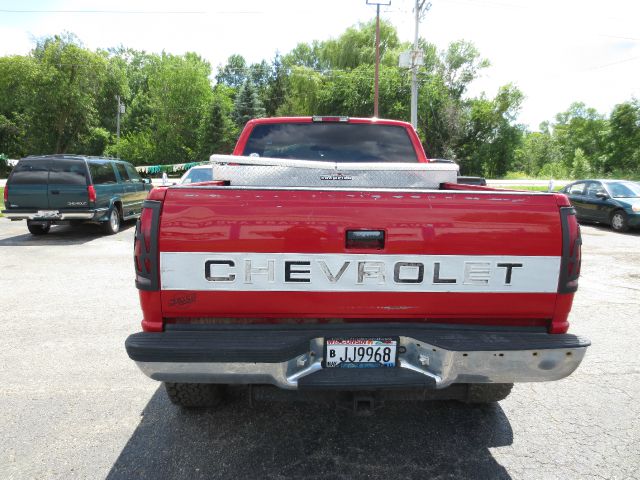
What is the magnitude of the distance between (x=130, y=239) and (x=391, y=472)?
32.0ft

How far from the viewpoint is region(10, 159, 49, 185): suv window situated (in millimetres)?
10031

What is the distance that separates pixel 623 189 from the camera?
12867mm

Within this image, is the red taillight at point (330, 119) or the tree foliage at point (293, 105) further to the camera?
the tree foliage at point (293, 105)

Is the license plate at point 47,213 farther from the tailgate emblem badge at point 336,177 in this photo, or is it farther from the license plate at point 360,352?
the license plate at point 360,352

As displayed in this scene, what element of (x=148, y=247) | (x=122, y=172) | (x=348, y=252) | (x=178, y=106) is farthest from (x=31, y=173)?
(x=178, y=106)

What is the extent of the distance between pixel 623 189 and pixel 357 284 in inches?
553

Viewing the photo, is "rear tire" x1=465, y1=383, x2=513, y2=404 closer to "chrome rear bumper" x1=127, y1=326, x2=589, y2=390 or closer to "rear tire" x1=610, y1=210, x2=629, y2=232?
"chrome rear bumper" x1=127, y1=326, x2=589, y2=390

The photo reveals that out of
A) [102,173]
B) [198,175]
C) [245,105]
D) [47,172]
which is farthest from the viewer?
[245,105]

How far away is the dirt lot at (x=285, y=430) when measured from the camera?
248 centimetres

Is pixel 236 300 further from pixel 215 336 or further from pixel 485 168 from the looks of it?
pixel 485 168

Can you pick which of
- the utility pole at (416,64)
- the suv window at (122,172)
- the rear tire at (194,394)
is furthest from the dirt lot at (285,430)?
the utility pole at (416,64)

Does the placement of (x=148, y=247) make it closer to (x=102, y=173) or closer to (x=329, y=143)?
(x=329, y=143)

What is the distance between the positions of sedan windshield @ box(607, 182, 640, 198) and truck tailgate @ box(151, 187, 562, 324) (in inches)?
514

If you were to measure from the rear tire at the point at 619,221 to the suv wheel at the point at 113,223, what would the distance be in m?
14.1
